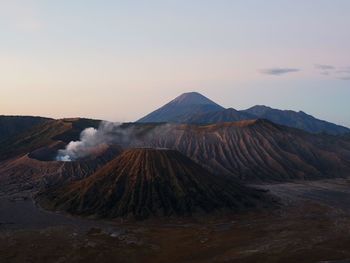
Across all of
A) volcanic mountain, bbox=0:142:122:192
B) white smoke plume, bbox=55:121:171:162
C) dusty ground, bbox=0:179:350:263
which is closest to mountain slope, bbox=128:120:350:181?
white smoke plume, bbox=55:121:171:162

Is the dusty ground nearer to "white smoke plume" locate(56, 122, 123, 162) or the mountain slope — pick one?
"white smoke plume" locate(56, 122, 123, 162)

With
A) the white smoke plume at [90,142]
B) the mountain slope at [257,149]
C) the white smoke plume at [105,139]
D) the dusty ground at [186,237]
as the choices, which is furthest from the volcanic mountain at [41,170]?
the mountain slope at [257,149]

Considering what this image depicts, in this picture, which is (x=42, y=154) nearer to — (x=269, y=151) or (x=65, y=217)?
(x=65, y=217)

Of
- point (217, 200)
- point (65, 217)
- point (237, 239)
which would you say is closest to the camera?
point (237, 239)

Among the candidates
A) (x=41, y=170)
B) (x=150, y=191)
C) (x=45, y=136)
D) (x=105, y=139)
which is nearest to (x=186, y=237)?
(x=150, y=191)

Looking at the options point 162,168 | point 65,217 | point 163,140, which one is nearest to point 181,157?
point 162,168

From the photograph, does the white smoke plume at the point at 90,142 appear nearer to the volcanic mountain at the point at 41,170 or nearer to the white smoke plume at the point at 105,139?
the white smoke plume at the point at 105,139

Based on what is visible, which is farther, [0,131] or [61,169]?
[0,131]
